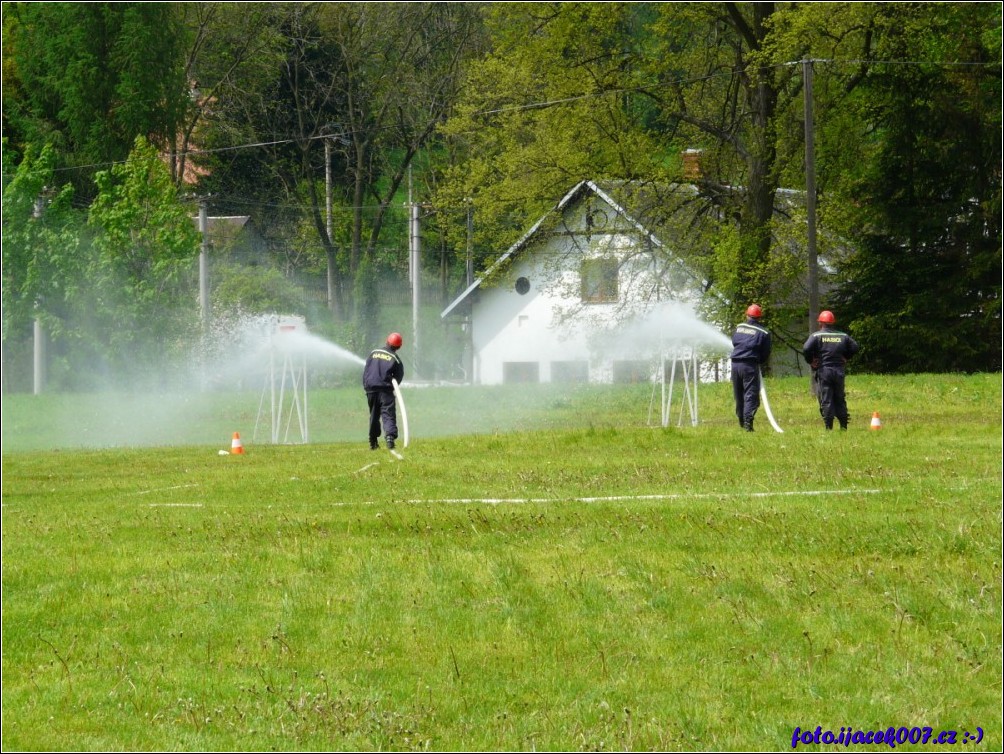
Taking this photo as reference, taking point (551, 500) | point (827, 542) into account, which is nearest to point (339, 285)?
point (551, 500)

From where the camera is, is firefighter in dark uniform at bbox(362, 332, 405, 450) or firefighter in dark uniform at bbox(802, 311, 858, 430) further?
firefighter in dark uniform at bbox(802, 311, 858, 430)

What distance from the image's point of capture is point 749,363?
83.5ft

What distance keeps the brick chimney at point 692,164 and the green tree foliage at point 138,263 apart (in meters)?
13.7

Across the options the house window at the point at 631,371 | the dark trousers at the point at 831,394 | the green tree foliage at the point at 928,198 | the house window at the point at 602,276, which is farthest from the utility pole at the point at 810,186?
the dark trousers at the point at 831,394

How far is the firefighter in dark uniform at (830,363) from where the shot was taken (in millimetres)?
24500

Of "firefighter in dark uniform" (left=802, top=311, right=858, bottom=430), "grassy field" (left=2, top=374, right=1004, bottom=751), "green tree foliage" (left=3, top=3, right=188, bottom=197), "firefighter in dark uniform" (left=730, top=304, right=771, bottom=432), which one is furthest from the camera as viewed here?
"green tree foliage" (left=3, top=3, right=188, bottom=197)

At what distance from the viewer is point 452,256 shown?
6419cm

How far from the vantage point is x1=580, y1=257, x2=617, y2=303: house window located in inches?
1714

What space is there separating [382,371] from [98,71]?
13755 mm

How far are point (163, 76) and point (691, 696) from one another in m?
29.4

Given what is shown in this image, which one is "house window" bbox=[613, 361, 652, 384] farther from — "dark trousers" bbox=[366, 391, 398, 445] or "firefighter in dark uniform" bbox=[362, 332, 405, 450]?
"firefighter in dark uniform" bbox=[362, 332, 405, 450]

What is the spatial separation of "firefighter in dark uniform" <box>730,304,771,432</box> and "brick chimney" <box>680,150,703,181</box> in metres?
17.9

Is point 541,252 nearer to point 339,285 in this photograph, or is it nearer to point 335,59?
point 335,59

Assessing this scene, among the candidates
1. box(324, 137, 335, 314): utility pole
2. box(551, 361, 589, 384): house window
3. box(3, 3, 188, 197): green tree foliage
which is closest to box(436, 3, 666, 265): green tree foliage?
box(324, 137, 335, 314): utility pole
